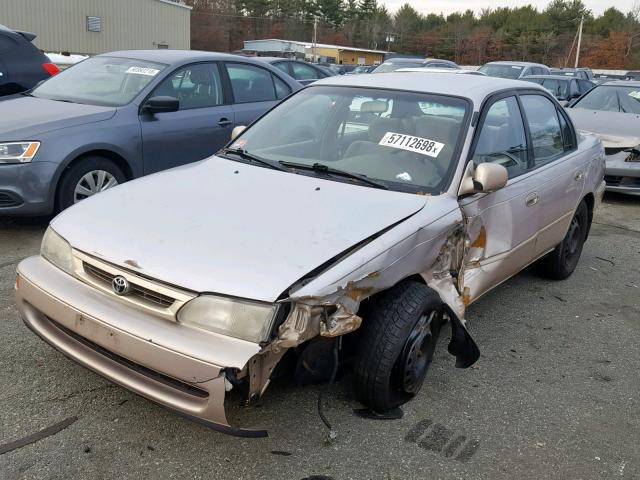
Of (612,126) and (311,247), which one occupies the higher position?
(612,126)

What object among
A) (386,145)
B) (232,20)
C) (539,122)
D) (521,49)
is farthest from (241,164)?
(521,49)

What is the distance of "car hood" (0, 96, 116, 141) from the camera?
4.86 metres

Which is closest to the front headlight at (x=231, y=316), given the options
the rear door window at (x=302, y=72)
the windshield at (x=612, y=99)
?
the windshield at (x=612, y=99)

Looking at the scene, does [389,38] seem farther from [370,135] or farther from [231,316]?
[231,316]

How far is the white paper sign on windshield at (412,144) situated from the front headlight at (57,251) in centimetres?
177

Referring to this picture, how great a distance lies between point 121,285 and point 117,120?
3247 mm

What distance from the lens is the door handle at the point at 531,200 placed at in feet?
12.5

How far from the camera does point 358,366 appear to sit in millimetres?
2713

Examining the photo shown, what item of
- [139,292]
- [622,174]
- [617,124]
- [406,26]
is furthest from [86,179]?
[406,26]

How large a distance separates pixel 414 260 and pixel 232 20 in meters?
74.2

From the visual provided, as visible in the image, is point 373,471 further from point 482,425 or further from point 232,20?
point 232,20

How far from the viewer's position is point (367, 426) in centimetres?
278

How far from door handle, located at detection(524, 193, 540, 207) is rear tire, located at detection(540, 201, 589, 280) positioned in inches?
37.0

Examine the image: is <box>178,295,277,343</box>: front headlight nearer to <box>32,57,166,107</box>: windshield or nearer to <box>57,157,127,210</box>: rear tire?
<box>57,157,127,210</box>: rear tire
